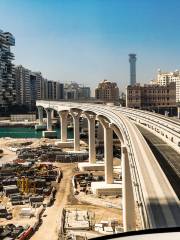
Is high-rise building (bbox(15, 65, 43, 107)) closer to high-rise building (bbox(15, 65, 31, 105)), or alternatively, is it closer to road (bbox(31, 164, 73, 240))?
high-rise building (bbox(15, 65, 31, 105))

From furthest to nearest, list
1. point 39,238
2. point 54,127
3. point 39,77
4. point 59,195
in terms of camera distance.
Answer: point 39,77
point 54,127
point 59,195
point 39,238

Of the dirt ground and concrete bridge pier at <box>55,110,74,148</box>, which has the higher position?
concrete bridge pier at <box>55,110,74,148</box>

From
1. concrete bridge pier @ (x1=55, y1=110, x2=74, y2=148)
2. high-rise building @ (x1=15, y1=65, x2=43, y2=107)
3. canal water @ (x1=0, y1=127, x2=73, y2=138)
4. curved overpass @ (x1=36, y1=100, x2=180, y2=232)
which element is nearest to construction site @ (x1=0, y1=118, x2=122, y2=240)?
curved overpass @ (x1=36, y1=100, x2=180, y2=232)

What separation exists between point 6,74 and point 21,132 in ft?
123

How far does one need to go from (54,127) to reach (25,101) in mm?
38736

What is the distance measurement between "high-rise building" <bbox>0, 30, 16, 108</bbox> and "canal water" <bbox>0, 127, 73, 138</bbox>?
23300 mm

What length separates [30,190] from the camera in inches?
1463

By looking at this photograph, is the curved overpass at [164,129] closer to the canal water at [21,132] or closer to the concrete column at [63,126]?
the concrete column at [63,126]

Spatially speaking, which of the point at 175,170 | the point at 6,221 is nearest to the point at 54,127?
the point at 6,221

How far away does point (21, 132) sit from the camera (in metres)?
101

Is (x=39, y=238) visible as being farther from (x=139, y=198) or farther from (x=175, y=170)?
(x=139, y=198)

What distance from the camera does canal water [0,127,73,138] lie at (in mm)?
93312

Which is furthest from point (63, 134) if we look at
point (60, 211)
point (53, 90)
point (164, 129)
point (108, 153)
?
point (53, 90)

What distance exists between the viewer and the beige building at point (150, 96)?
11569cm
